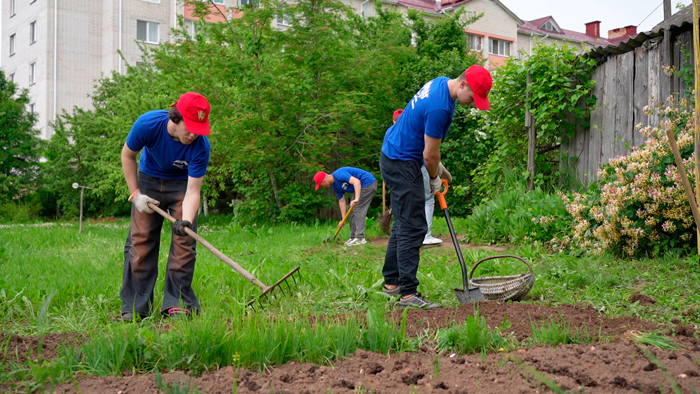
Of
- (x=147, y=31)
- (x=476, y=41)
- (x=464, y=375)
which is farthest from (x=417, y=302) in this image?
(x=476, y=41)

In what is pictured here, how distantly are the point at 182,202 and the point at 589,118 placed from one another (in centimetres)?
536

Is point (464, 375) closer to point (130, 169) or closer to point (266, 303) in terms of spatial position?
point (266, 303)

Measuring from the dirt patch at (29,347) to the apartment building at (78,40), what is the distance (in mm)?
22581

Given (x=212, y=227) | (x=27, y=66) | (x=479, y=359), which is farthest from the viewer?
(x=27, y=66)

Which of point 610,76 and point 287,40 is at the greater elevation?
point 287,40

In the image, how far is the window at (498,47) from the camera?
31547 mm

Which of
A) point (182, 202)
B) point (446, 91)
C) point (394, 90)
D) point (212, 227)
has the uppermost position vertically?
point (394, 90)

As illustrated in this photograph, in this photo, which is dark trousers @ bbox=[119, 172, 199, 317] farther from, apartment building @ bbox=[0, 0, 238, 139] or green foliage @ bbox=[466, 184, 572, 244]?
apartment building @ bbox=[0, 0, 238, 139]

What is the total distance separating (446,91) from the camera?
3.87 m

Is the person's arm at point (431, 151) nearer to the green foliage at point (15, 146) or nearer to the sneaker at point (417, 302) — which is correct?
the sneaker at point (417, 302)

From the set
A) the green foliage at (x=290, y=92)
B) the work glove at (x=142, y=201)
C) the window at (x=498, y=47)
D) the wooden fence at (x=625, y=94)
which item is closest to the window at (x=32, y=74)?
the green foliage at (x=290, y=92)

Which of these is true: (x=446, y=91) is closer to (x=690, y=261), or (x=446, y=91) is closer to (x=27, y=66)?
(x=690, y=261)

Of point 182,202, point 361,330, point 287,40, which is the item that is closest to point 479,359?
point 361,330

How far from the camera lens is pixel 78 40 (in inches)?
960
